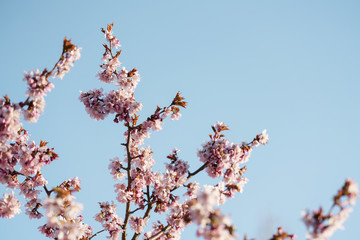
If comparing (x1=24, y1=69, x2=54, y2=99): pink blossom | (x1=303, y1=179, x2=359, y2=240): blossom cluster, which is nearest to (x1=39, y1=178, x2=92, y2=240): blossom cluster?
(x1=24, y1=69, x2=54, y2=99): pink blossom

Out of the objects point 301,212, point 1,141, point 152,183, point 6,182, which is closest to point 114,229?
point 152,183

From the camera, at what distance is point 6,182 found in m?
5.73

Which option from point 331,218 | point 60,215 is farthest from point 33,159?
point 331,218

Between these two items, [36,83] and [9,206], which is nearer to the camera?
[36,83]

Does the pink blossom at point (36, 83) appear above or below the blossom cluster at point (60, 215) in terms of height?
above

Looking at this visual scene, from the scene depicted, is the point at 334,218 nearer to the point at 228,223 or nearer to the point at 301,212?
the point at 301,212

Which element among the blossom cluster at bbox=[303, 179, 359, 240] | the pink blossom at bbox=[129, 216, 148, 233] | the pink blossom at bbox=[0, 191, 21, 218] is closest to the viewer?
the blossom cluster at bbox=[303, 179, 359, 240]

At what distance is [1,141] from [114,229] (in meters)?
3.32

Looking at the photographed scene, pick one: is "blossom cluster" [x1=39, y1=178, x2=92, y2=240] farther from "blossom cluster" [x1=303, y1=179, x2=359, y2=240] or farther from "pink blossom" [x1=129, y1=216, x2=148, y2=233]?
"blossom cluster" [x1=303, y1=179, x2=359, y2=240]

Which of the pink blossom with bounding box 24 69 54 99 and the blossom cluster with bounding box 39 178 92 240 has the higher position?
the pink blossom with bounding box 24 69 54 99

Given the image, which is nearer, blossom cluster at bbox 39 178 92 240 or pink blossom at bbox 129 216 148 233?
blossom cluster at bbox 39 178 92 240

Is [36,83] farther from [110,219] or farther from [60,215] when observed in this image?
[110,219]

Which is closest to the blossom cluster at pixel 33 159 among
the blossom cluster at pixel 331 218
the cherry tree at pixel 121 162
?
the cherry tree at pixel 121 162

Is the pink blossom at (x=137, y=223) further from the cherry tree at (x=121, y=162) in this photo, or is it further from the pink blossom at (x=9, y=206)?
the pink blossom at (x=9, y=206)
